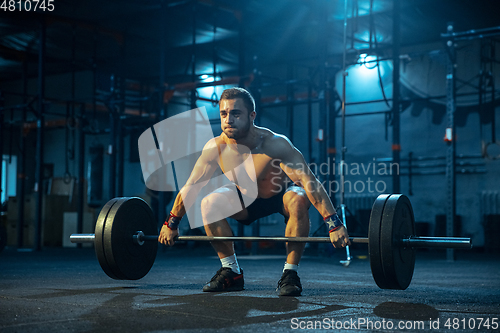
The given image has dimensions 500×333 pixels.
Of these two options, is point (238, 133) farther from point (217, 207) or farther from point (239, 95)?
point (217, 207)

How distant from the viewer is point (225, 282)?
8.16 feet

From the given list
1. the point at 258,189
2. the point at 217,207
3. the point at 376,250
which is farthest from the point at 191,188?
the point at 376,250

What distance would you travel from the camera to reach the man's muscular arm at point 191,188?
2424 mm

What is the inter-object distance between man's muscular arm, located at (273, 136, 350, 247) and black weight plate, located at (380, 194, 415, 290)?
186 mm

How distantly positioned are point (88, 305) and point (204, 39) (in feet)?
22.9

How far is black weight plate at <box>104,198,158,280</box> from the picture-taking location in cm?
247

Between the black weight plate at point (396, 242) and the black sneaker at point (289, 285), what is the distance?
1.38ft

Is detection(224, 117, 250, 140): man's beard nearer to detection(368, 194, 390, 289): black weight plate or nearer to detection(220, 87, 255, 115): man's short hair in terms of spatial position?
detection(220, 87, 255, 115): man's short hair

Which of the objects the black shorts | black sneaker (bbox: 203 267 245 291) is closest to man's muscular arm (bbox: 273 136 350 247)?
the black shorts

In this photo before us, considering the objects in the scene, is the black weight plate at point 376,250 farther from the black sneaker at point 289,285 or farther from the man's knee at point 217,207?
the man's knee at point 217,207

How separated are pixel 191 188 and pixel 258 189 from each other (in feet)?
1.03

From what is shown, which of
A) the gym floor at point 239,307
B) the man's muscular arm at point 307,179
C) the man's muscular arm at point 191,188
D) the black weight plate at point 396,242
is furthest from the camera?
the man's muscular arm at point 191,188

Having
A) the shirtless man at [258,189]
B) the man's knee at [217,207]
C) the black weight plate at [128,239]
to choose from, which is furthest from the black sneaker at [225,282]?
the black weight plate at [128,239]

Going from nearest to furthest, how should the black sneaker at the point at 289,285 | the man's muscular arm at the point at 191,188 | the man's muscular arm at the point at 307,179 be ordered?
the man's muscular arm at the point at 307,179 → the black sneaker at the point at 289,285 → the man's muscular arm at the point at 191,188
